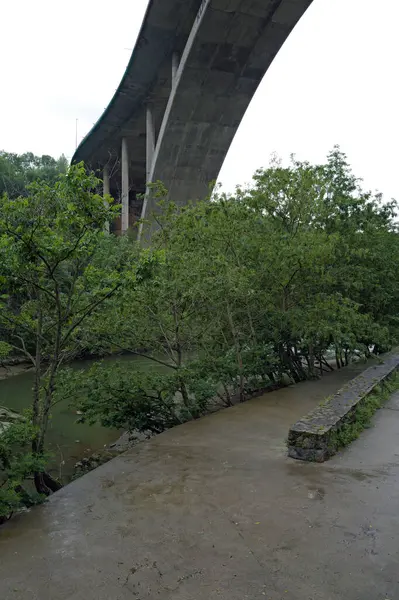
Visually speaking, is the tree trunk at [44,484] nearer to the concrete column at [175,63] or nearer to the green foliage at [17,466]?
the green foliage at [17,466]

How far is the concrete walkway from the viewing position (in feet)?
10.8

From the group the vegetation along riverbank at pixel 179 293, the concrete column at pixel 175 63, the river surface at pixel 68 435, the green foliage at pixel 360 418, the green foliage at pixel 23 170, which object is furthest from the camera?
the green foliage at pixel 23 170

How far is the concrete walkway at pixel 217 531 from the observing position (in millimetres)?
3307

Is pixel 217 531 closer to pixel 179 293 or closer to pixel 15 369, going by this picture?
pixel 179 293

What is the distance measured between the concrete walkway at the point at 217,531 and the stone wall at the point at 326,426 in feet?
0.57

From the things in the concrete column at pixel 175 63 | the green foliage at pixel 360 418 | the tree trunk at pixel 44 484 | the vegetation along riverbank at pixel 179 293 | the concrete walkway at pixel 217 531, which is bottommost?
the tree trunk at pixel 44 484

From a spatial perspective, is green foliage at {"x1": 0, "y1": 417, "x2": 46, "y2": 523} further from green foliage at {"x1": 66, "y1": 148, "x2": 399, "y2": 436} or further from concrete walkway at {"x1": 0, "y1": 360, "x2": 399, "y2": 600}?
green foliage at {"x1": 66, "y1": 148, "x2": 399, "y2": 436}

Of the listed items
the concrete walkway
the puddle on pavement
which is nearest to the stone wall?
A: the concrete walkway

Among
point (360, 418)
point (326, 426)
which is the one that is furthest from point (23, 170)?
point (326, 426)

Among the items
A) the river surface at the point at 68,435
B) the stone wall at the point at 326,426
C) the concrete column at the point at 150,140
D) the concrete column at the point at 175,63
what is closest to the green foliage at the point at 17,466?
the river surface at the point at 68,435

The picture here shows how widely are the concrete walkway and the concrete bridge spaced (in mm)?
13236

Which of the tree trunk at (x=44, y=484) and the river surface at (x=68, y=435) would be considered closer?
the tree trunk at (x=44, y=484)

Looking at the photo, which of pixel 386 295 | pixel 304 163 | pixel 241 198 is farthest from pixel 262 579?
pixel 386 295

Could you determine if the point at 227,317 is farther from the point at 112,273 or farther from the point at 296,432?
the point at 112,273
